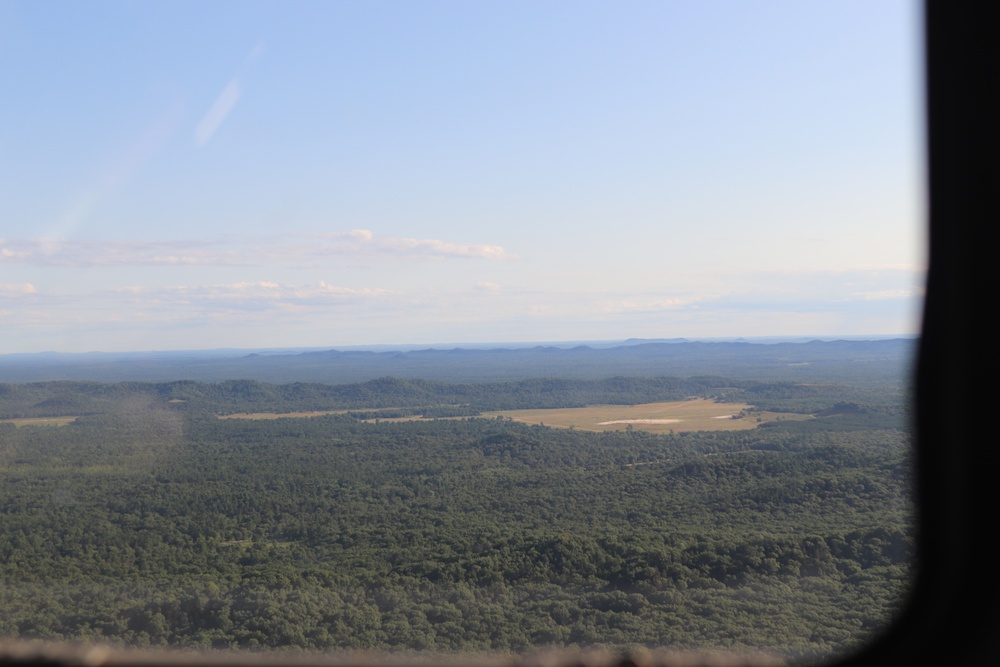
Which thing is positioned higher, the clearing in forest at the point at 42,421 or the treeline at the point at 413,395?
the treeline at the point at 413,395

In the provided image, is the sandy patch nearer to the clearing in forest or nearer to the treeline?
the treeline

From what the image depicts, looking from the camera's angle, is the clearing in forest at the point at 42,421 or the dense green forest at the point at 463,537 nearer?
the dense green forest at the point at 463,537

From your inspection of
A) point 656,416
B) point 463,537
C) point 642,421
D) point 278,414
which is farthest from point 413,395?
point 463,537

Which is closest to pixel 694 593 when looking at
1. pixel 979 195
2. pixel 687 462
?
pixel 979 195

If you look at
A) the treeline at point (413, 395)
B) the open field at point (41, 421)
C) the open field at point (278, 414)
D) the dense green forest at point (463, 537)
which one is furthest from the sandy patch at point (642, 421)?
the open field at point (41, 421)

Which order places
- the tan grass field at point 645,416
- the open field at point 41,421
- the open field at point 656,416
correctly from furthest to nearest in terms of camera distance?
1. the open field at point 41,421
2. the tan grass field at point 645,416
3. the open field at point 656,416

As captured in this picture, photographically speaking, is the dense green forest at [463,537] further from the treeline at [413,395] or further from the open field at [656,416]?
the treeline at [413,395]
